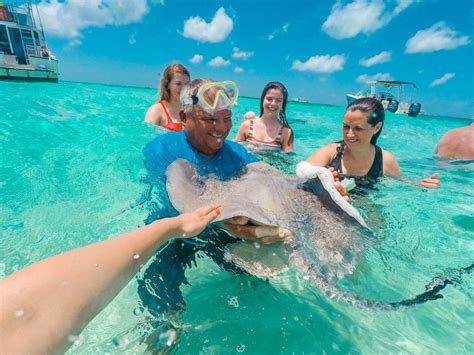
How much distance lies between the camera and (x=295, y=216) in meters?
2.38

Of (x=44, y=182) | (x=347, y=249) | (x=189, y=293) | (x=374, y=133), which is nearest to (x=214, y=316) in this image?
(x=189, y=293)

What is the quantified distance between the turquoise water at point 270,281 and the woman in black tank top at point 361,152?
0.39 metres

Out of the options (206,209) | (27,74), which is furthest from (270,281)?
(27,74)

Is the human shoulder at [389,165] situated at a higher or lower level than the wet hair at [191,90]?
lower

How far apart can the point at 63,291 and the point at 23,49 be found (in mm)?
38288

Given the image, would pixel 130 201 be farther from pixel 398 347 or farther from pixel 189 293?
pixel 398 347

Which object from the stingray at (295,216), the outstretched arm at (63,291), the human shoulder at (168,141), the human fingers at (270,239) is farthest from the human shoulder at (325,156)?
the outstretched arm at (63,291)

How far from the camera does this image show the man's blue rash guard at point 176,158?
274 centimetres

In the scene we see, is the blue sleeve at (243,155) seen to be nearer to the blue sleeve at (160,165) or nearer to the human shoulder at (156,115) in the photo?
the blue sleeve at (160,165)

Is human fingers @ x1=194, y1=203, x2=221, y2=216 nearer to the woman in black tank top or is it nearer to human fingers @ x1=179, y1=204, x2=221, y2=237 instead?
human fingers @ x1=179, y1=204, x2=221, y2=237

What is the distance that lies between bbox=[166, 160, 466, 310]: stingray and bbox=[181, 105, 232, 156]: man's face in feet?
1.17

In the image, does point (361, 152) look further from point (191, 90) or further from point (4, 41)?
point (4, 41)

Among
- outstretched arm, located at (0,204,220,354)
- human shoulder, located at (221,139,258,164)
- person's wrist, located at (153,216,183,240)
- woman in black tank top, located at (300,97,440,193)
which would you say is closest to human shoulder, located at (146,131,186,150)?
human shoulder, located at (221,139,258,164)

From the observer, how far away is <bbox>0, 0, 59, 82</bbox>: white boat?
2819 centimetres
